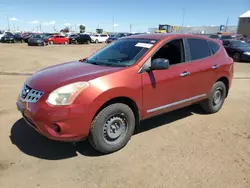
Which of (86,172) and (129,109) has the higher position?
(129,109)

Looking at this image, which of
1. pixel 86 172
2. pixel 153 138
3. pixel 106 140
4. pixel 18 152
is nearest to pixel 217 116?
pixel 153 138

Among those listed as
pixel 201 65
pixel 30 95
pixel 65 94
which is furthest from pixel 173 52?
pixel 30 95

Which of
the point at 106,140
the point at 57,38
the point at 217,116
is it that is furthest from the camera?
the point at 57,38

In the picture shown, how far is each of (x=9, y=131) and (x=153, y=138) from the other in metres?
2.53

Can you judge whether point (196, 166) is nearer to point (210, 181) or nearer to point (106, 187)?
point (210, 181)

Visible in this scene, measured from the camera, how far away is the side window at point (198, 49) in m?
4.71

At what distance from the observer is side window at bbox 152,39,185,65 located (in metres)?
4.21

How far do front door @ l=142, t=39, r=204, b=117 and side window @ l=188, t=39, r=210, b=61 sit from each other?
25cm

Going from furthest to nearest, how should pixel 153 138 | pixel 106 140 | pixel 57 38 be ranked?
pixel 57 38 < pixel 153 138 < pixel 106 140

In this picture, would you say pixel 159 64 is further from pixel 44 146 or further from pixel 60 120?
pixel 44 146

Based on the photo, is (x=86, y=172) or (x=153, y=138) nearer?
(x=86, y=172)

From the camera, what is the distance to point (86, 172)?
10.5 ft

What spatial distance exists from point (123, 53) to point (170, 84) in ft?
3.16

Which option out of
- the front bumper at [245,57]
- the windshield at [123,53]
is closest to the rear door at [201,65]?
the windshield at [123,53]
